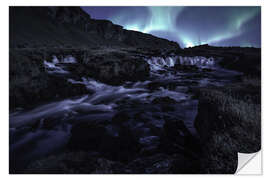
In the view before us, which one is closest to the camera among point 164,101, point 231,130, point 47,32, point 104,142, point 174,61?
point 231,130

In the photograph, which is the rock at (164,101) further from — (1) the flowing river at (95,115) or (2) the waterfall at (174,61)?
(2) the waterfall at (174,61)

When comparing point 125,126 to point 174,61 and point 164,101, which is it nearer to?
point 164,101

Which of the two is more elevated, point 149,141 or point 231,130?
point 231,130

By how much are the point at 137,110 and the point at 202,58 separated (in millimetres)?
6287

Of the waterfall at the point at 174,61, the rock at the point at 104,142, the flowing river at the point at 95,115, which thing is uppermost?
the waterfall at the point at 174,61

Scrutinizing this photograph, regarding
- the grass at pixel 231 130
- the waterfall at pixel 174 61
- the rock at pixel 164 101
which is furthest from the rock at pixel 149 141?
the waterfall at pixel 174 61

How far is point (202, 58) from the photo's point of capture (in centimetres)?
722

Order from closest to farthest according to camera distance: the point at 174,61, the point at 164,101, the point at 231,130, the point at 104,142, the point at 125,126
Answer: the point at 231,130 < the point at 104,142 < the point at 125,126 < the point at 164,101 < the point at 174,61

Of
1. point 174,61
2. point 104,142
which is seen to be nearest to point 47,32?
point 174,61

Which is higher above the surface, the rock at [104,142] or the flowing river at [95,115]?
the flowing river at [95,115]

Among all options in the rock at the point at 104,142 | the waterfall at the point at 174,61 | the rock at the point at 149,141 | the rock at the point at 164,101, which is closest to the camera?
the rock at the point at 104,142

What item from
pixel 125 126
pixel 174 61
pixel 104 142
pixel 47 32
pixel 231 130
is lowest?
pixel 104 142
